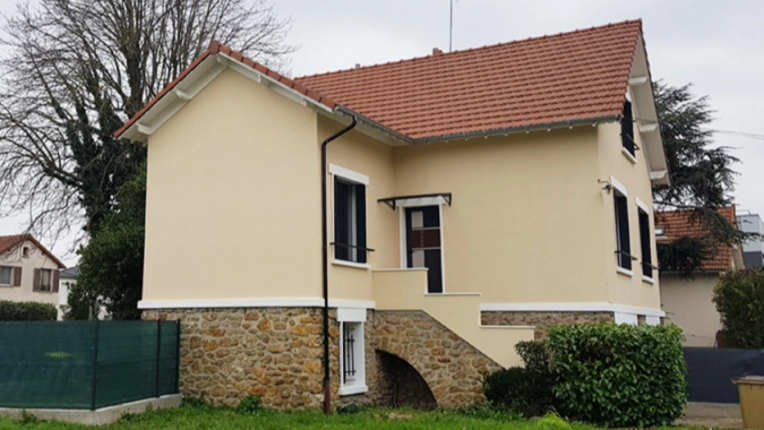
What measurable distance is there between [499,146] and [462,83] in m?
2.66

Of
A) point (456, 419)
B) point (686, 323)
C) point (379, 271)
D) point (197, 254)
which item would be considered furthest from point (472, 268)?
point (686, 323)

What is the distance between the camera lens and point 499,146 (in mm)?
15227

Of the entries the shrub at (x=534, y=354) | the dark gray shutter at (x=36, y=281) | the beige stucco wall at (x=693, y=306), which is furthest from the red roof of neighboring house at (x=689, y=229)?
the dark gray shutter at (x=36, y=281)

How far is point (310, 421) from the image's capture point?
37.6 ft

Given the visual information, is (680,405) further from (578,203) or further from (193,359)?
(193,359)

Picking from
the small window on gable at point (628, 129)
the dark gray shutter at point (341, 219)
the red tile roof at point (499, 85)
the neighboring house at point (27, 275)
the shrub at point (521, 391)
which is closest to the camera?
the shrub at point (521, 391)

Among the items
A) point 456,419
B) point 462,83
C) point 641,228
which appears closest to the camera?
point 456,419

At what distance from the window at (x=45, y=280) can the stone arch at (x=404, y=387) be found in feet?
136

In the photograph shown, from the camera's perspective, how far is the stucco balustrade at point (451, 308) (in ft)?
42.9

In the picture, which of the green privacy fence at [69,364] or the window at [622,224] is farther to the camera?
the window at [622,224]

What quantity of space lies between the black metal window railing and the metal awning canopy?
9.72ft

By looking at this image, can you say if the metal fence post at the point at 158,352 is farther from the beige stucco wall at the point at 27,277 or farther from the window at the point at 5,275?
the window at the point at 5,275

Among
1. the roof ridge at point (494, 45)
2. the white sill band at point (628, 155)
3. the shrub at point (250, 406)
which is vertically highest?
the roof ridge at point (494, 45)

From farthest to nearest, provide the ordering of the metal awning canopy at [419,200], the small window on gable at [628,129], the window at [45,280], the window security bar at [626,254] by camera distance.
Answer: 1. the window at [45,280]
2. the small window on gable at [628,129]
3. the metal awning canopy at [419,200]
4. the window security bar at [626,254]
